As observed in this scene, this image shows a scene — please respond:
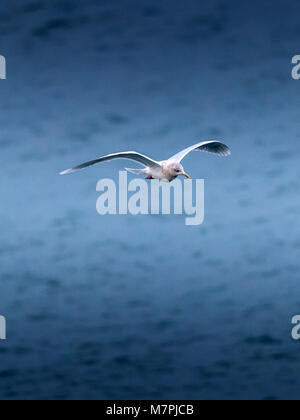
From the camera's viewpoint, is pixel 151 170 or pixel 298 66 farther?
pixel 298 66

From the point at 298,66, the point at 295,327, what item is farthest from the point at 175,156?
the point at 295,327

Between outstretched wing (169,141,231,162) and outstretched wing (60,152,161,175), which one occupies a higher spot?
outstretched wing (169,141,231,162)

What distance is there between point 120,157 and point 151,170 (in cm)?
35

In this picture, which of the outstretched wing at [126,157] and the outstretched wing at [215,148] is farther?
the outstretched wing at [215,148]

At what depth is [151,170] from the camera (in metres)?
3.65

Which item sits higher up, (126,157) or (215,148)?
(215,148)

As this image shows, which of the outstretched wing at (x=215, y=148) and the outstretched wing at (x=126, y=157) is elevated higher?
the outstretched wing at (x=215, y=148)

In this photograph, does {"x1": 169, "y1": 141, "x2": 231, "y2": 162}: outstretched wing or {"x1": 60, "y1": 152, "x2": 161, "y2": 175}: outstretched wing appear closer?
{"x1": 60, "y1": 152, "x2": 161, "y2": 175}: outstretched wing

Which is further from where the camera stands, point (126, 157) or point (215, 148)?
point (215, 148)

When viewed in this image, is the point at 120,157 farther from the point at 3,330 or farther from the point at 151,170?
the point at 3,330
